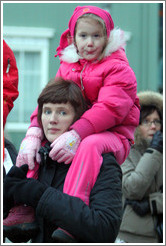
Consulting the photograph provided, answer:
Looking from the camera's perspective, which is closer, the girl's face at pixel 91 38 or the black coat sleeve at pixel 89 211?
the black coat sleeve at pixel 89 211

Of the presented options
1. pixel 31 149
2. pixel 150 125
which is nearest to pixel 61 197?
pixel 31 149

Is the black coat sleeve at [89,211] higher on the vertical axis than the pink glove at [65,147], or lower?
lower

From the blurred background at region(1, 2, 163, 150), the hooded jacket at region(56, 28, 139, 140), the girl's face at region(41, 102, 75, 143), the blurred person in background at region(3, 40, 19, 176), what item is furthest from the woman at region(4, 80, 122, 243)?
the blurred background at region(1, 2, 163, 150)

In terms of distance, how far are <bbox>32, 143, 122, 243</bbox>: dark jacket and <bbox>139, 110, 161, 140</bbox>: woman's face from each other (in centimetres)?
203

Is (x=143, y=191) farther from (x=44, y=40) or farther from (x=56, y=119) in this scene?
(x=44, y=40)

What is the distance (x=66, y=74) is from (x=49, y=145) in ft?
1.72

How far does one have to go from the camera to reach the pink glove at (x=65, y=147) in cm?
226

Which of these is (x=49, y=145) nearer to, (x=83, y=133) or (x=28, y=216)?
(x=83, y=133)

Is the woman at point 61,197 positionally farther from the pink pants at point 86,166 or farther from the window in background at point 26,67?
the window in background at point 26,67

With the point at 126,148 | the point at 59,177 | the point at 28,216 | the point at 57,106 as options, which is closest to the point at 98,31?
the point at 57,106

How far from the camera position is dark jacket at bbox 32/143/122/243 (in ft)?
6.72

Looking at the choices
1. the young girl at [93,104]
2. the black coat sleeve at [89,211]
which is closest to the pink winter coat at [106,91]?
the young girl at [93,104]

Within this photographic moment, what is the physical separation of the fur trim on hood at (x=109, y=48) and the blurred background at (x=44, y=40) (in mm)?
7489

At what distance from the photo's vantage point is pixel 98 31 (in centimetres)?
261
